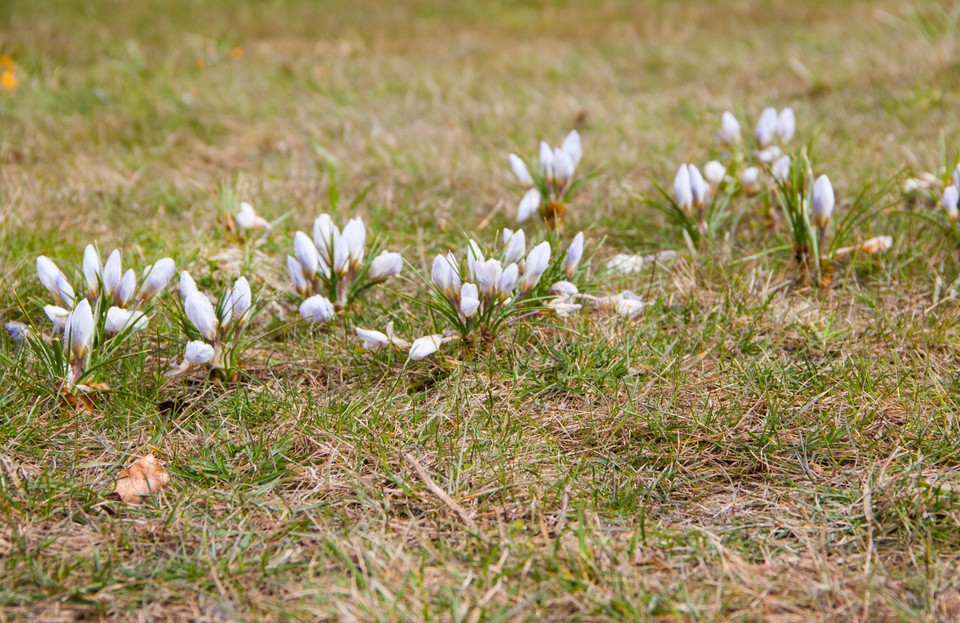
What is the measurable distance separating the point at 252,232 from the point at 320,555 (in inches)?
61.7

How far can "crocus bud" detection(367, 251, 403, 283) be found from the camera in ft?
8.41

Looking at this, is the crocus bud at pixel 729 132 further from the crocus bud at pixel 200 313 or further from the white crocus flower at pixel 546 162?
the crocus bud at pixel 200 313

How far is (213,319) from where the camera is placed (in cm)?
224

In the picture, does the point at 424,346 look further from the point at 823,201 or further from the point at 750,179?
the point at 750,179

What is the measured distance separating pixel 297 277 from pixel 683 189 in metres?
1.22

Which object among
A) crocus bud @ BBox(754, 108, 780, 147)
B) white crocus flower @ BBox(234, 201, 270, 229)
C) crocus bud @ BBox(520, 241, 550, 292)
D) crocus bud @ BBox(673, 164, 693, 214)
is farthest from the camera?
crocus bud @ BBox(754, 108, 780, 147)

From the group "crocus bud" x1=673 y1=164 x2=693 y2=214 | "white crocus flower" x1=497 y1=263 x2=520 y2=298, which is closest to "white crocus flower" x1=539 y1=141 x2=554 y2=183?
"crocus bud" x1=673 y1=164 x2=693 y2=214

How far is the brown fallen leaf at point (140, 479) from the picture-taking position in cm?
193

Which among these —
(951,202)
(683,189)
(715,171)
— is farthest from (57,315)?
(951,202)

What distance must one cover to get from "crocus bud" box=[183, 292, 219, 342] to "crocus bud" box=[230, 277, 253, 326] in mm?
65

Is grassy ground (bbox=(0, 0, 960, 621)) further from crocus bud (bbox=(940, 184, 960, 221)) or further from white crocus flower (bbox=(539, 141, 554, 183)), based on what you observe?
white crocus flower (bbox=(539, 141, 554, 183))

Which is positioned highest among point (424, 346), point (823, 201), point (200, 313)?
point (823, 201)

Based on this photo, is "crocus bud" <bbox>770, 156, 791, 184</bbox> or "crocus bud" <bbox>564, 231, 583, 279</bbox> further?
"crocus bud" <bbox>770, 156, 791, 184</bbox>

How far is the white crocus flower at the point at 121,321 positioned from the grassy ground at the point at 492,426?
8cm
